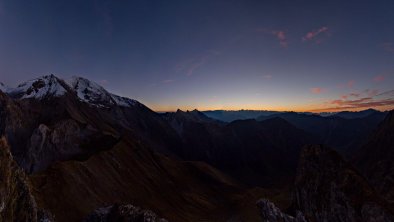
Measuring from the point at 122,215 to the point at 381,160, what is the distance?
5620 inches

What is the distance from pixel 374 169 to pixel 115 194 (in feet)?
375

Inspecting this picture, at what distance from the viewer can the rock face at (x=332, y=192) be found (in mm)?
60550

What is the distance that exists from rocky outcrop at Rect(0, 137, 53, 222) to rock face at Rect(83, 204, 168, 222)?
35.4ft

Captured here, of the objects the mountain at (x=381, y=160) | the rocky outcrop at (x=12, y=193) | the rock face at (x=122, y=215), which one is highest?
the rocky outcrop at (x=12, y=193)

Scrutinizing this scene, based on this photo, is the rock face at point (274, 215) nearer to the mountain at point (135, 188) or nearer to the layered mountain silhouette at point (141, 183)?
the layered mountain silhouette at point (141, 183)

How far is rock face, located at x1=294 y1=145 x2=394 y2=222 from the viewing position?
60550mm

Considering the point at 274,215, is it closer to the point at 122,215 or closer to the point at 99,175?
the point at 122,215

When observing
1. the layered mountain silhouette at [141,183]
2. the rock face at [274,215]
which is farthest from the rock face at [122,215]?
the rock face at [274,215]

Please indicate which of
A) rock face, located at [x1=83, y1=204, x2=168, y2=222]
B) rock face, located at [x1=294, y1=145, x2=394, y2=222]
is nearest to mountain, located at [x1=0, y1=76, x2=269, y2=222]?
rock face, located at [x1=294, y1=145, x2=394, y2=222]

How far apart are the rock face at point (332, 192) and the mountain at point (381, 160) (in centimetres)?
4301

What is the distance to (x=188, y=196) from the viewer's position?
427 feet

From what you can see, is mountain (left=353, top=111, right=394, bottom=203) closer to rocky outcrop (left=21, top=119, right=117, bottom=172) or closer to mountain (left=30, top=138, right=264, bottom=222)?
mountain (left=30, top=138, right=264, bottom=222)

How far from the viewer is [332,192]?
67.3 meters

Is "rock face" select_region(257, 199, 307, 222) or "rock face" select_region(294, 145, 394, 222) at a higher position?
"rock face" select_region(294, 145, 394, 222)
